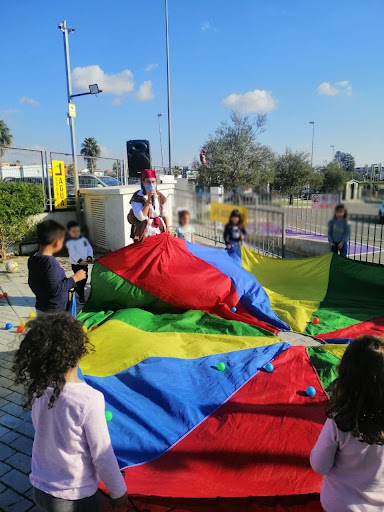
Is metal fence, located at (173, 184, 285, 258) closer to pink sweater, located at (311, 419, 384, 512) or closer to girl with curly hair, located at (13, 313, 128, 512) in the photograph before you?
pink sweater, located at (311, 419, 384, 512)

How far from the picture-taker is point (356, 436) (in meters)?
1.31

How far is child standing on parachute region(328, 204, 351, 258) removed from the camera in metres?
2.82

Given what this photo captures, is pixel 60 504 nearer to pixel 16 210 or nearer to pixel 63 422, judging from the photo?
pixel 63 422

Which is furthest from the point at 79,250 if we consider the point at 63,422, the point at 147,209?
the point at 63,422

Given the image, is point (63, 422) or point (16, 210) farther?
point (16, 210)

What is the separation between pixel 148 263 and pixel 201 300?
844 mm

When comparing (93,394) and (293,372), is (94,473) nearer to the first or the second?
(93,394)

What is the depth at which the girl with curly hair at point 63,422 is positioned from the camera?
1.44m

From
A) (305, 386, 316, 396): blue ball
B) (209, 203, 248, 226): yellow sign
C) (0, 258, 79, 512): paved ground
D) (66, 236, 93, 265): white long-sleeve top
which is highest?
(209, 203, 248, 226): yellow sign

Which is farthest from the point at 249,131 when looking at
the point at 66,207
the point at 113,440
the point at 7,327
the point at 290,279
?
the point at 113,440

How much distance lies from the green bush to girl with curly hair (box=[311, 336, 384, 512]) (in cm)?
926

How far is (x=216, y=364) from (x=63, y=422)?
2.10 metres

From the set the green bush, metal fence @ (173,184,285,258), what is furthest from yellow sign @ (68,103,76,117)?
metal fence @ (173,184,285,258)

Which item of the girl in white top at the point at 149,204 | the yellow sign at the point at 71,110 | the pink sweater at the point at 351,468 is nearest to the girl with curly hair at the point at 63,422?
the pink sweater at the point at 351,468
